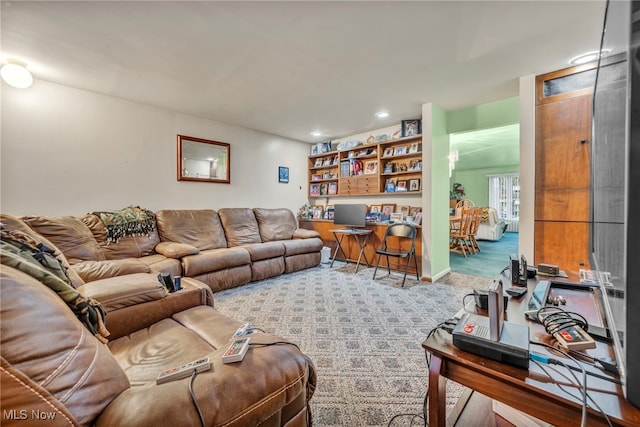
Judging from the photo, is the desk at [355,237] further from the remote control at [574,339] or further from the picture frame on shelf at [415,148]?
the remote control at [574,339]

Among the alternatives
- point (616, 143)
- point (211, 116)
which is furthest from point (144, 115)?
point (616, 143)

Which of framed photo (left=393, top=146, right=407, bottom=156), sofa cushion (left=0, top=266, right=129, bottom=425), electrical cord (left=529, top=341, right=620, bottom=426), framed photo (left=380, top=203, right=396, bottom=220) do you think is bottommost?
electrical cord (left=529, top=341, right=620, bottom=426)

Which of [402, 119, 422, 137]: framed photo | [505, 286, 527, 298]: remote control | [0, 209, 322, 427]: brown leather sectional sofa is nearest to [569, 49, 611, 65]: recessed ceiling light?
[402, 119, 422, 137]: framed photo

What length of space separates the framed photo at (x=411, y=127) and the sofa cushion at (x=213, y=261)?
2.96m

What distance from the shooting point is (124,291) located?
127cm

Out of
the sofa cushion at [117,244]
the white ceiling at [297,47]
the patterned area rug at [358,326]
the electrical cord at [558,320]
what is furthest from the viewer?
the sofa cushion at [117,244]

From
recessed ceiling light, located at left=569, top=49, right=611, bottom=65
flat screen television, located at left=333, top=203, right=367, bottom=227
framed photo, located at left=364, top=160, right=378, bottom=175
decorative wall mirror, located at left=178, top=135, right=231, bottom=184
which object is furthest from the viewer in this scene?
framed photo, located at left=364, top=160, right=378, bottom=175

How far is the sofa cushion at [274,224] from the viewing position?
4125mm

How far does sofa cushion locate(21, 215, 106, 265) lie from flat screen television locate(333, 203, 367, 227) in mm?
3160

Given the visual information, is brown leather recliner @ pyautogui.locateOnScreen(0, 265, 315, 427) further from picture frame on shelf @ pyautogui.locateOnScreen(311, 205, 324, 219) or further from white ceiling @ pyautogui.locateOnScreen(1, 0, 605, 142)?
picture frame on shelf @ pyautogui.locateOnScreen(311, 205, 324, 219)

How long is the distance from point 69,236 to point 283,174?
318 cm

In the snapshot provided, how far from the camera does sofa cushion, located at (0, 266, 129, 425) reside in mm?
469

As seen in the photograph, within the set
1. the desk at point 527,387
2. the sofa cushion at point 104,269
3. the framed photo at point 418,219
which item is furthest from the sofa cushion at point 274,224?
the desk at point 527,387

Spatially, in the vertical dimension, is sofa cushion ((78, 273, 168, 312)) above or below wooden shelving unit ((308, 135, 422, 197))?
below
